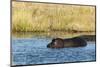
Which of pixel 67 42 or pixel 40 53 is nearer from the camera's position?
pixel 40 53

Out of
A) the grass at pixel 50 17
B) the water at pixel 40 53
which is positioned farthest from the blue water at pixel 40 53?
the grass at pixel 50 17

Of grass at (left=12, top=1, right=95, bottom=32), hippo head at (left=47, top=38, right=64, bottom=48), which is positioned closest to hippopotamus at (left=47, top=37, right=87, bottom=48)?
hippo head at (left=47, top=38, right=64, bottom=48)

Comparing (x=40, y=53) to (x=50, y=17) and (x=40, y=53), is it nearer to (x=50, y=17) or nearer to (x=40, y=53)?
(x=40, y=53)

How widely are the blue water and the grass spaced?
14 cm

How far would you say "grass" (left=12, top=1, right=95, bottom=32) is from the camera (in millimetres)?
2556

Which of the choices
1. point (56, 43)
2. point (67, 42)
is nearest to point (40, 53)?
point (56, 43)

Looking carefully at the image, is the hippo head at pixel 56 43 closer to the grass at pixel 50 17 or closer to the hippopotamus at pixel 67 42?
the hippopotamus at pixel 67 42

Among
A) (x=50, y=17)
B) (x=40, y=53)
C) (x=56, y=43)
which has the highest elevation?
(x=50, y=17)

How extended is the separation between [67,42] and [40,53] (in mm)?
384

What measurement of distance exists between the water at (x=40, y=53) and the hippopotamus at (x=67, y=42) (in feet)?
0.14

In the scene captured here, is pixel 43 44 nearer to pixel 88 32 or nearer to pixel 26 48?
pixel 26 48

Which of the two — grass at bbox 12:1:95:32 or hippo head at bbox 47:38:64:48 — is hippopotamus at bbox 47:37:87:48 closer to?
hippo head at bbox 47:38:64:48

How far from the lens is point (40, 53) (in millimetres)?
2639

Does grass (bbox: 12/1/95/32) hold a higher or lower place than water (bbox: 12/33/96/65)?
higher
